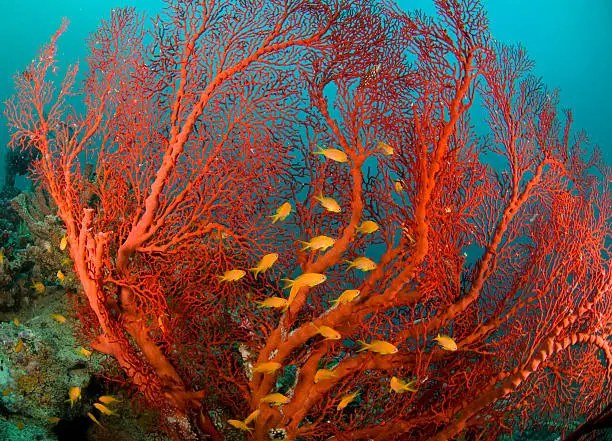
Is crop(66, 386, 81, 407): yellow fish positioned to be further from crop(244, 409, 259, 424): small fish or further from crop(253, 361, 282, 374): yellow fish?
crop(253, 361, 282, 374): yellow fish

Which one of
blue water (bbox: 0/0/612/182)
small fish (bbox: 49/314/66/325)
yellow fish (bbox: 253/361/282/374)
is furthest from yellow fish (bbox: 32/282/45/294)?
blue water (bbox: 0/0/612/182)

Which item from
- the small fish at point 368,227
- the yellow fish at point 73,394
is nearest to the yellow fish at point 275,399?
the small fish at point 368,227

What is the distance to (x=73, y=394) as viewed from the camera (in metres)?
3.64

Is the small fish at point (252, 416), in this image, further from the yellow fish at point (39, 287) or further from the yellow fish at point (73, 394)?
the yellow fish at point (39, 287)

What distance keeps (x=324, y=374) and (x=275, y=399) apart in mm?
459

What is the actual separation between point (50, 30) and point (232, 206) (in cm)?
10966

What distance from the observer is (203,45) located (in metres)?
3.68

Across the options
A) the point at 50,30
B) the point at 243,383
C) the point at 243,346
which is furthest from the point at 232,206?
the point at 50,30

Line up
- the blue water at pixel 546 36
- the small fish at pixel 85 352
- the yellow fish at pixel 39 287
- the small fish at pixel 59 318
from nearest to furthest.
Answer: the small fish at pixel 85 352 → the small fish at pixel 59 318 → the yellow fish at pixel 39 287 → the blue water at pixel 546 36

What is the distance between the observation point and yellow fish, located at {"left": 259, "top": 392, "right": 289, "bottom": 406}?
3.10 metres

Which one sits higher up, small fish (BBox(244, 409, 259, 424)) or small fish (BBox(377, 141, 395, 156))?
small fish (BBox(377, 141, 395, 156))

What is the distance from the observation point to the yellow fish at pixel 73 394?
11.9 ft

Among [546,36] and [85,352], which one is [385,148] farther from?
[546,36]

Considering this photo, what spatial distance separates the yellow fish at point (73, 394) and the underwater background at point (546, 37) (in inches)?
3069
